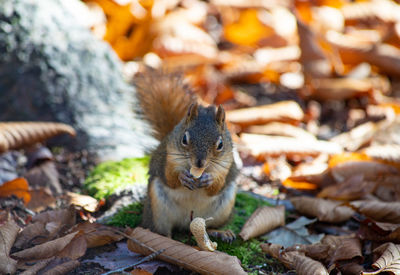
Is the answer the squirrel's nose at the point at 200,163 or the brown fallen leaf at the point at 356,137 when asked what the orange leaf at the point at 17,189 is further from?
the brown fallen leaf at the point at 356,137

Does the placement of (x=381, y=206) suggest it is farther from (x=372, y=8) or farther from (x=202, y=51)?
(x=372, y=8)

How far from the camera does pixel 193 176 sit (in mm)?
2098

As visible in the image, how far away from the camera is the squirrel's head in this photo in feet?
6.77

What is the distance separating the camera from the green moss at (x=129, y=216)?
2324 millimetres

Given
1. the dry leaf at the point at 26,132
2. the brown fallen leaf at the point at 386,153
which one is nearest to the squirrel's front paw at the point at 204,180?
the dry leaf at the point at 26,132

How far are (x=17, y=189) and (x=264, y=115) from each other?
2.04 meters

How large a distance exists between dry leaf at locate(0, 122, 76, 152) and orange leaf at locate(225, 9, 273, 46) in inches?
111

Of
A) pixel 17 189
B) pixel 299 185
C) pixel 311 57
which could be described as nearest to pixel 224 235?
pixel 299 185

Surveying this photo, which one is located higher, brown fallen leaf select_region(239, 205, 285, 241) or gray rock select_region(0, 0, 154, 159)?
gray rock select_region(0, 0, 154, 159)

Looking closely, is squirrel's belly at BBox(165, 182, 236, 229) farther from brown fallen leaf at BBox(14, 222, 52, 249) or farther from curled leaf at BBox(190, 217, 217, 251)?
brown fallen leaf at BBox(14, 222, 52, 249)

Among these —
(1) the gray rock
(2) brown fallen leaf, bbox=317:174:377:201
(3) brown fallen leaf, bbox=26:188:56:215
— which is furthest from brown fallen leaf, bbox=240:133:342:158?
(3) brown fallen leaf, bbox=26:188:56:215

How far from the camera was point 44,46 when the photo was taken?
3.22 metres

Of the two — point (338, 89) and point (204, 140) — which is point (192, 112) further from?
point (338, 89)

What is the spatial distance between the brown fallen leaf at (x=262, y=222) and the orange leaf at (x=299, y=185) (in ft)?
1.97
